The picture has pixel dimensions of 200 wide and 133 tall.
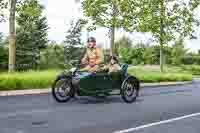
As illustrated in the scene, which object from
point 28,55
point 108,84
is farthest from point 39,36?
point 108,84

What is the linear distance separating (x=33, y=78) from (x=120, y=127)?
932 centimetres

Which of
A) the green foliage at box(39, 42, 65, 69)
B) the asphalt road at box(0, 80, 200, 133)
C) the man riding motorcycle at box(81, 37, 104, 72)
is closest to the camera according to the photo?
the asphalt road at box(0, 80, 200, 133)

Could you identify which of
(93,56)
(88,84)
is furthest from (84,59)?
(88,84)

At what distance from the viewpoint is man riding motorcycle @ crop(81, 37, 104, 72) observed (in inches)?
474

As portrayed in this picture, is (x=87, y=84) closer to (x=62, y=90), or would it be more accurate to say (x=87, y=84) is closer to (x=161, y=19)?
(x=62, y=90)

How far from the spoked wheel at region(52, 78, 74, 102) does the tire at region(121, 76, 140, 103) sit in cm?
164

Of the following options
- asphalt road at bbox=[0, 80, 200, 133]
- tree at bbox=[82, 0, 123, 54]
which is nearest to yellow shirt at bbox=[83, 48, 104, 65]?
asphalt road at bbox=[0, 80, 200, 133]

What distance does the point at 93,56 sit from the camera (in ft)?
39.9

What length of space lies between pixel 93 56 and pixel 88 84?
2.99ft

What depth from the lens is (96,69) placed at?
1195 cm

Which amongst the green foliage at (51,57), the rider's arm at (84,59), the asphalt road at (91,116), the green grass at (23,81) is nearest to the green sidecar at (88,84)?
the asphalt road at (91,116)

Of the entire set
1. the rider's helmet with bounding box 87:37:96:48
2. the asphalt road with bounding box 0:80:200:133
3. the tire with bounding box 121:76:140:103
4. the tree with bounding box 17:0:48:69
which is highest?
the tree with bounding box 17:0:48:69

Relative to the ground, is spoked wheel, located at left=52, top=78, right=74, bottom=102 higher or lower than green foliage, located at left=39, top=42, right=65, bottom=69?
lower

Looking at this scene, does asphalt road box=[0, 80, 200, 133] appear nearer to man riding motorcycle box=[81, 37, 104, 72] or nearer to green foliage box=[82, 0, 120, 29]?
man riding motorcycle box=[81, 37, 104, 72]
